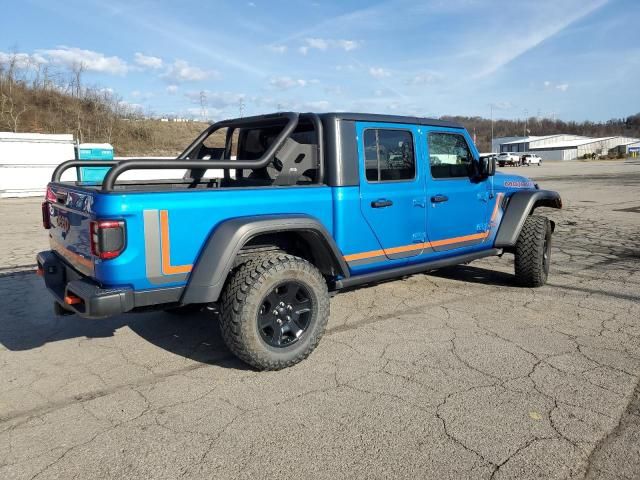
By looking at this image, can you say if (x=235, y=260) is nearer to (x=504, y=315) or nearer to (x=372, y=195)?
(x=372, y=195)

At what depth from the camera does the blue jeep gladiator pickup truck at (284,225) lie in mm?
3164

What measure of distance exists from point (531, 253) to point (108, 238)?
4.38 m

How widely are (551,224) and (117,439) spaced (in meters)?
5.44

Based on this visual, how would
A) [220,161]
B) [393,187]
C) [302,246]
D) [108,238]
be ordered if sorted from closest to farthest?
[108,238] < [220,161] < [302,246] < [393,187]

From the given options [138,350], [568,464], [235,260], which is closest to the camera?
[568,464]

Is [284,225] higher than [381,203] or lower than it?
lower

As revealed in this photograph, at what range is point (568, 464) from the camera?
2.51 m

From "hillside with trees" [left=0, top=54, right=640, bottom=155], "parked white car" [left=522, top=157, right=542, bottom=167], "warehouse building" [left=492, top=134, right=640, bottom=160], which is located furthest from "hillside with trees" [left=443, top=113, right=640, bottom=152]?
"hillside with trees" [left=0, top=54, right=640, bottom=155]

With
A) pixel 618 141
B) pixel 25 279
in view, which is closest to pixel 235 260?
pixel 25 279

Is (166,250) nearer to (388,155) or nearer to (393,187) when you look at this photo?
(393,187)

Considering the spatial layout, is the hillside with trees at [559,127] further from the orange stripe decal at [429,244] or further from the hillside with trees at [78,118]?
the orange stripe decal at [429,244]

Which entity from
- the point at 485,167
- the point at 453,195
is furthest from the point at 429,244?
the point at 485,167

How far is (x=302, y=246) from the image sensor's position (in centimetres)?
413

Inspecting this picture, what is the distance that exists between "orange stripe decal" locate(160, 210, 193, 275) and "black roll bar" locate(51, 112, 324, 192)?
315mm
